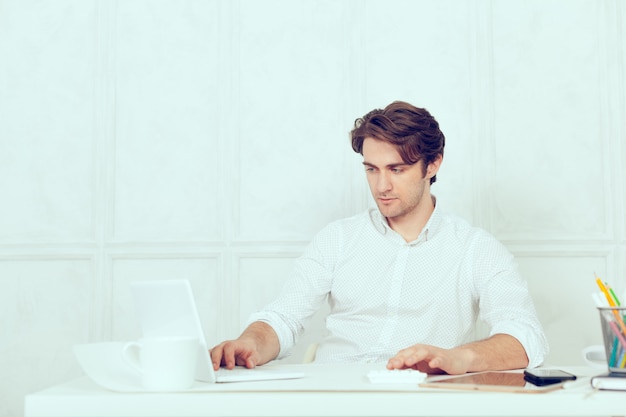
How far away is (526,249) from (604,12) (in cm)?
90

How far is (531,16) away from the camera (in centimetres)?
271

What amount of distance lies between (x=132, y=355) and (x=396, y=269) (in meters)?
1.09

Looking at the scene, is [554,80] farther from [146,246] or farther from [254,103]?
[146,246]

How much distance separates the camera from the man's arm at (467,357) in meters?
1.27

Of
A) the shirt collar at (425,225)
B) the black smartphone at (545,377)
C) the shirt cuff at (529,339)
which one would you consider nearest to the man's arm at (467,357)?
the shirt cuff at (529,339)

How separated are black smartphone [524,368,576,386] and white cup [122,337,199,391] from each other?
0.50m

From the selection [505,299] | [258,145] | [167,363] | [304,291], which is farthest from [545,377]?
[258,145]

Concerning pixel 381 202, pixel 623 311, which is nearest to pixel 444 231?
pixel 381 202

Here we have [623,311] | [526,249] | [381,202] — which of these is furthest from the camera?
[526,249]

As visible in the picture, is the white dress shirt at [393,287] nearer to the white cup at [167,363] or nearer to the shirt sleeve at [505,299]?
the shirt sleeve at [505,299]

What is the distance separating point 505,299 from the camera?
75.7 inches

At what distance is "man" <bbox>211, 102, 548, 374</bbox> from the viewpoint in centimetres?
208

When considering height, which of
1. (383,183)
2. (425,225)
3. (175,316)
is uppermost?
(383,183)

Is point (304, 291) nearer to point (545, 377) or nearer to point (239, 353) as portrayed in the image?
point (239, 353)
